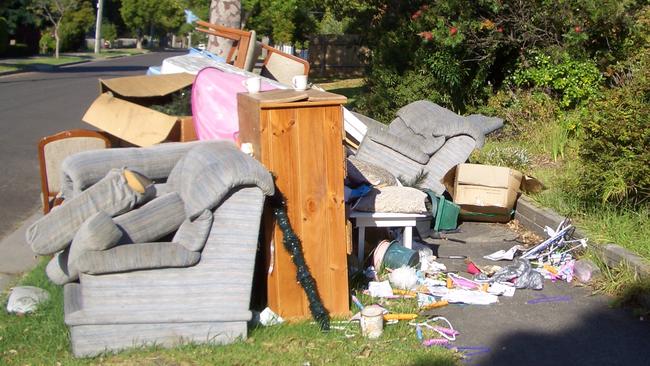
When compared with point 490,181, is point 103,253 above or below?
above

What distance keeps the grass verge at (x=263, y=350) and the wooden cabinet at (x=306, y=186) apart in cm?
25

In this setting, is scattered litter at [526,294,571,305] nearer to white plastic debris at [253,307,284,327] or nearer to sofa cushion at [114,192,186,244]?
white plastic debris at [253,307,284,327]

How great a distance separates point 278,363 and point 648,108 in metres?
3.56

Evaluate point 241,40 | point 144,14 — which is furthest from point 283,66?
point 144,14

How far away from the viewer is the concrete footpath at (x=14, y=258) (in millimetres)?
6387

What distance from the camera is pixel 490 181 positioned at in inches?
308

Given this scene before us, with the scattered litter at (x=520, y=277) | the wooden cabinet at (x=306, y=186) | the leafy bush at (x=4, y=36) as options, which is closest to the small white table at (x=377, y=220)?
the scattered litter at (x=520, y=277)

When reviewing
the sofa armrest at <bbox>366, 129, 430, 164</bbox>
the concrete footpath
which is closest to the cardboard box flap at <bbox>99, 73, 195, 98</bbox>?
the concrete footpath

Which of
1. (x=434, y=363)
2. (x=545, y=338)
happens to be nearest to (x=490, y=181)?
(x=545, y=338)

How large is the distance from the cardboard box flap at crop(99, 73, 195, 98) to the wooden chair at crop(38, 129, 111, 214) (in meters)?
0.44

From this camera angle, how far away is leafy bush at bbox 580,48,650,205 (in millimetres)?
6051

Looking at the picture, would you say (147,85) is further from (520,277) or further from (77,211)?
(520,277)

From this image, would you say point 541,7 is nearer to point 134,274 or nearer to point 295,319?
point 295,319

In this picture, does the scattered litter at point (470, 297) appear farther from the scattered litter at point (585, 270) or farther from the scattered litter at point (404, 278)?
the scattered litter at point (585, 270)
